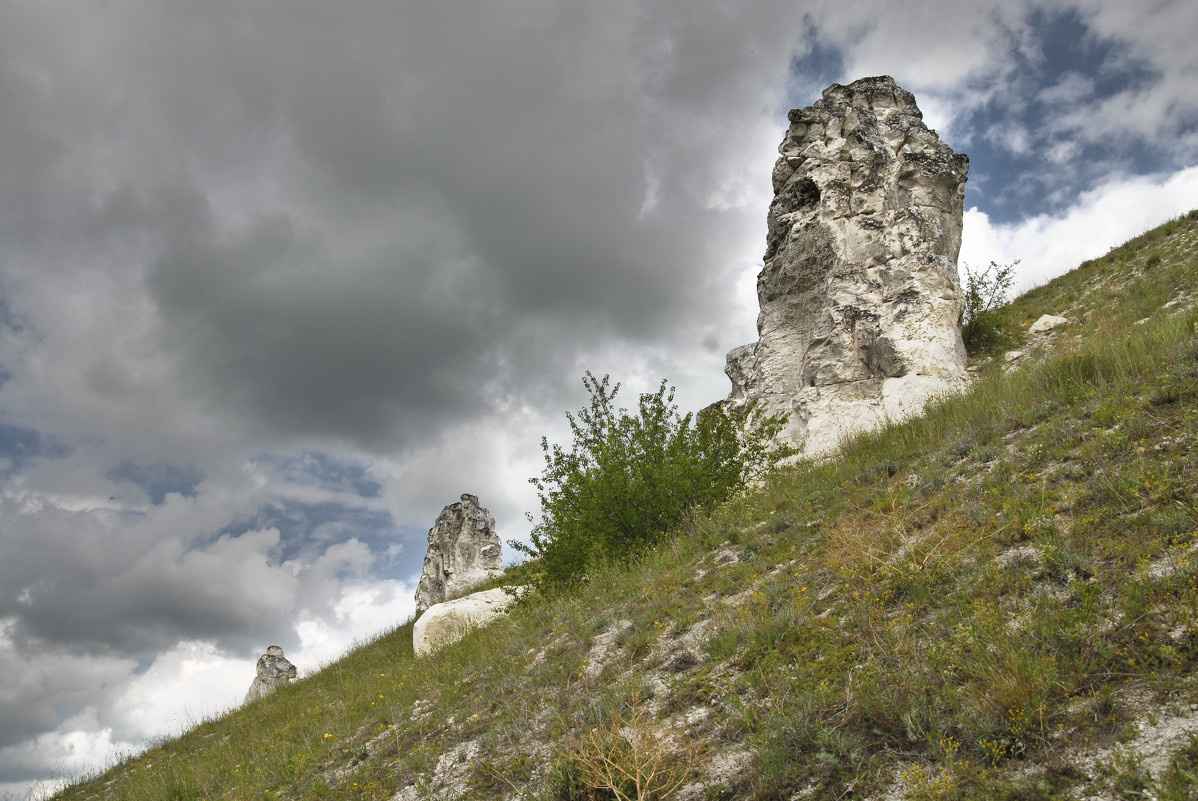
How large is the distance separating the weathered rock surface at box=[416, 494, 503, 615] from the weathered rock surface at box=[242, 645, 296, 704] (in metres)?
7.07

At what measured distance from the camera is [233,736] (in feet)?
46.2

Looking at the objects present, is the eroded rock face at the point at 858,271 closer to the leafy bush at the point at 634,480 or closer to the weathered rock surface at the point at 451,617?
the leafy bush at the point at 634,480

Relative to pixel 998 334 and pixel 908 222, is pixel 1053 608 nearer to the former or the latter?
pixel 908 222

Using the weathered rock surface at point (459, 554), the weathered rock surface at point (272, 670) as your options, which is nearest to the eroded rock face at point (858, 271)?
the weathered rock surface at point (459, 554)

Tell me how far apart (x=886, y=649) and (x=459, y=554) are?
101ft

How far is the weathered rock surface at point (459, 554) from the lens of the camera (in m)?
32.6

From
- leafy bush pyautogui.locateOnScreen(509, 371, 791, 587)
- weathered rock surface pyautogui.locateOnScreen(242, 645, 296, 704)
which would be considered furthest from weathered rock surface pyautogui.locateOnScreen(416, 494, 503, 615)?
leafy bush pyautogui.locateOnScreen(509, 371, 791, 587)

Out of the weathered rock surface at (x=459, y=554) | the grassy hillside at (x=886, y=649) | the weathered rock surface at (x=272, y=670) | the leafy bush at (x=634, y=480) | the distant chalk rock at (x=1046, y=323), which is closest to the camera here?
the grassy hillside at (x=886, y=649)

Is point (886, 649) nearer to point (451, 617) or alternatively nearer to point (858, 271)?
point (858, 271)

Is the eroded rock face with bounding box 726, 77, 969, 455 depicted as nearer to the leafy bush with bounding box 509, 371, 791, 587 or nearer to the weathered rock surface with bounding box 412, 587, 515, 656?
the leafy bush with bounding box 509, 371, 791, 587

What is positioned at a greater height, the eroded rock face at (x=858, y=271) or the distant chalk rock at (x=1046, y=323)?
the eroded rock face at (x=858, y=271)

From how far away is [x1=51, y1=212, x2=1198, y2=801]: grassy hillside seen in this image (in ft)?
11.2

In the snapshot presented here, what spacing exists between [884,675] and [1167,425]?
14.3ft

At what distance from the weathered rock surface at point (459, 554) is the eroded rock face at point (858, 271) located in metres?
19.0
